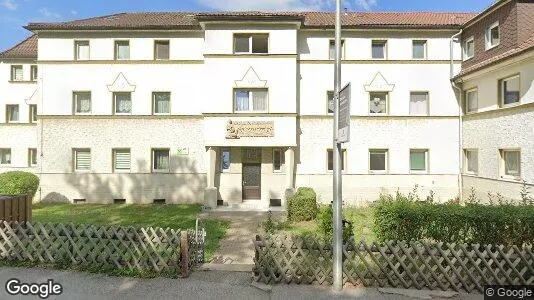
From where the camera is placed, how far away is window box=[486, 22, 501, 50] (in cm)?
1599

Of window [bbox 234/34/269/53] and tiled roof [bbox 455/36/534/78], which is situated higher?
window [bbox 234/34/269/53]

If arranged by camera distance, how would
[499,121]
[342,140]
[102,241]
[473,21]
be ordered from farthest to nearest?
[473,21] → [499,121] → [102,241] → [342,140]

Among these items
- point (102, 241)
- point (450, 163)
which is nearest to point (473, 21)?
point (450, 163)

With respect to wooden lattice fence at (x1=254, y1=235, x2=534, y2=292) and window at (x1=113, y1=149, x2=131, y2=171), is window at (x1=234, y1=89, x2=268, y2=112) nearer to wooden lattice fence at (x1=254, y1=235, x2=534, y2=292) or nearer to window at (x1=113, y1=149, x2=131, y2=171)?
window at (x1=113, y1=149, x2=131, y2=171)

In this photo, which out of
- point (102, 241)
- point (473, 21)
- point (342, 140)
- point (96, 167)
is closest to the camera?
point (342, 140)

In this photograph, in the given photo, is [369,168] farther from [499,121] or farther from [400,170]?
[499,121]

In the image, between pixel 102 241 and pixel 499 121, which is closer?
pixel 102 241

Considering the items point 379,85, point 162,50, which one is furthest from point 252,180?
point 162,50

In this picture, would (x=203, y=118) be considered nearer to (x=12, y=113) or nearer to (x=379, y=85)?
(x=379, y=85)

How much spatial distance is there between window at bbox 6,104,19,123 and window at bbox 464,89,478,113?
29.8 m

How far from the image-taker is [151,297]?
6113 millimetres

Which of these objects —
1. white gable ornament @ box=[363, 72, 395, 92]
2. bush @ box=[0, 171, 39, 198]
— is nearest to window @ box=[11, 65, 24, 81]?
bush @ box=[0, 171, 39, 198]

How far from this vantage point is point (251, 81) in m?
16.9

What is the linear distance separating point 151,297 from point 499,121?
651 inches
